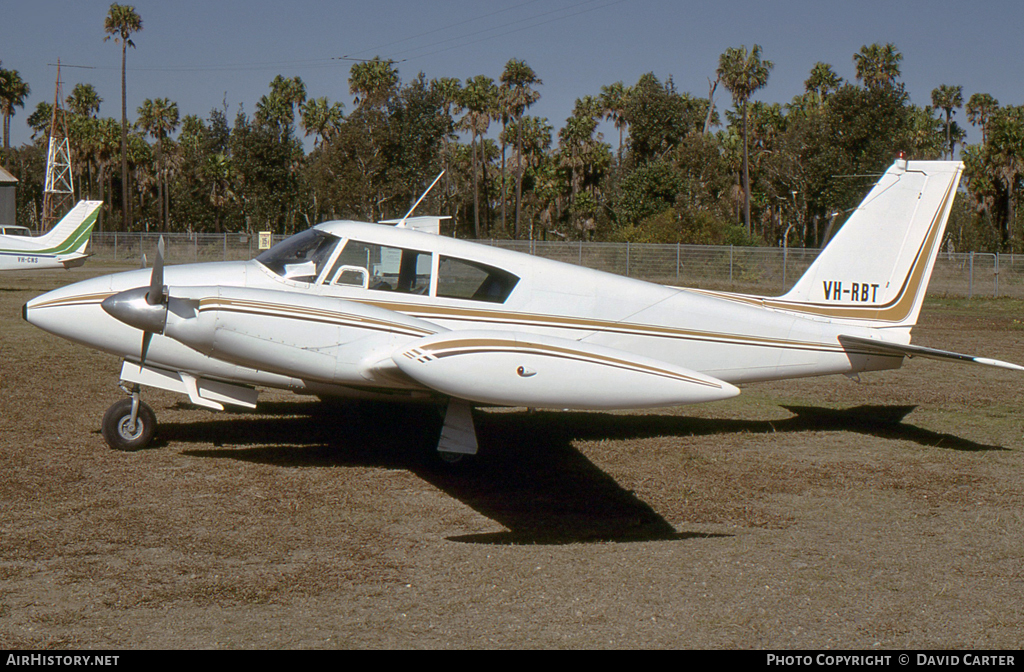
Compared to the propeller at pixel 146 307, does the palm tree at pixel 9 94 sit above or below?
above

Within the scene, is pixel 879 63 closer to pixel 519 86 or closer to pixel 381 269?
pixel 519 86

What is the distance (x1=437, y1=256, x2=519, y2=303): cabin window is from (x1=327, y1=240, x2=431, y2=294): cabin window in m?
0.17

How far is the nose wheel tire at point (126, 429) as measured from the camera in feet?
27.6

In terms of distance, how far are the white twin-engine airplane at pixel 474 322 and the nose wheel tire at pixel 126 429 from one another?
14mm

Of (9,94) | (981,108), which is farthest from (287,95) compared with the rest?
(981,108)

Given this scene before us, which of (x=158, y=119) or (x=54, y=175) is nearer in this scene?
(x=54, y=175)

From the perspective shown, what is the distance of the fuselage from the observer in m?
8.02

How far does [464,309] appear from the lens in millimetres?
8531

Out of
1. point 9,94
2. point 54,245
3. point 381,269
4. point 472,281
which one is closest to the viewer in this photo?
point 381,269

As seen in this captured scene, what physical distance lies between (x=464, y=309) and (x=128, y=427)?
357cm

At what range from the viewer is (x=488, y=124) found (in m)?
71.1

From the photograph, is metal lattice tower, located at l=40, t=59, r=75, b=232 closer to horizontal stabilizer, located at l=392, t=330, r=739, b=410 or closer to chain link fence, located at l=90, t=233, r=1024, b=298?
chain link fence, located at l=90, t=233, r=1024, b=298

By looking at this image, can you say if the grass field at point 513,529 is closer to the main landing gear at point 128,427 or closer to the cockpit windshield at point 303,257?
the main landing gear at point 128,427

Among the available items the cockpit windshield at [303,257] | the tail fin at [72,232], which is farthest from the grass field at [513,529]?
the tail fin at [72,232]
